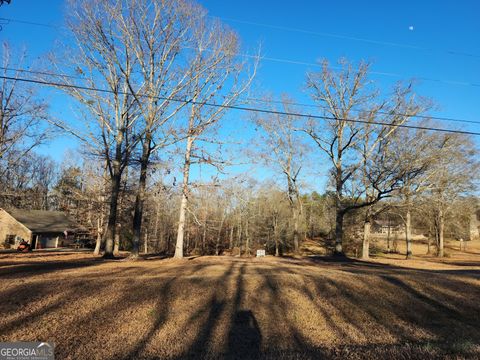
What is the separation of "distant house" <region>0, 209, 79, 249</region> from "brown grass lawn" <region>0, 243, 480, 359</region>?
119 feet

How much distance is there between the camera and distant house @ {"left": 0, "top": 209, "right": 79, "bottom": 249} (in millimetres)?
44406

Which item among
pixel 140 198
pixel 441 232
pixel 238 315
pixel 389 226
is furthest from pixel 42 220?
pixel 441 232

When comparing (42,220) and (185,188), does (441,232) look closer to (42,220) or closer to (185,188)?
(185,188)

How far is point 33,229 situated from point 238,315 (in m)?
45.4

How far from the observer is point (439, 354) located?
471cm

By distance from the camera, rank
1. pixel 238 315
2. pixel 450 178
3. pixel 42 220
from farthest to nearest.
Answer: pixel 42 220
pixel 450 178
pixel 238 315

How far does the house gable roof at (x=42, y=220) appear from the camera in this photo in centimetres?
4543

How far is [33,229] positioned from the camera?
44969 mm

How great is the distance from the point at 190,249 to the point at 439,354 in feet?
152

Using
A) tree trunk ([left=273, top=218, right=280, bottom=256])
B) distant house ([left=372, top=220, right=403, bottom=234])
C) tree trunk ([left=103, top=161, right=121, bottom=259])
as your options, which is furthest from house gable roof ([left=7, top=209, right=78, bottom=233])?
distant house ([left=372, top=220, right=403, bottom=234])

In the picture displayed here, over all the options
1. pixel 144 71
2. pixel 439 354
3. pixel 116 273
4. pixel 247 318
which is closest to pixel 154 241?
pixel 144 71

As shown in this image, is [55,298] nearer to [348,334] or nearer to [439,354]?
[348,334]

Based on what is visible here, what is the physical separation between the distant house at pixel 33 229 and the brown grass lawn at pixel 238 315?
36.3m

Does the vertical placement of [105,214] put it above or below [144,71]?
below
